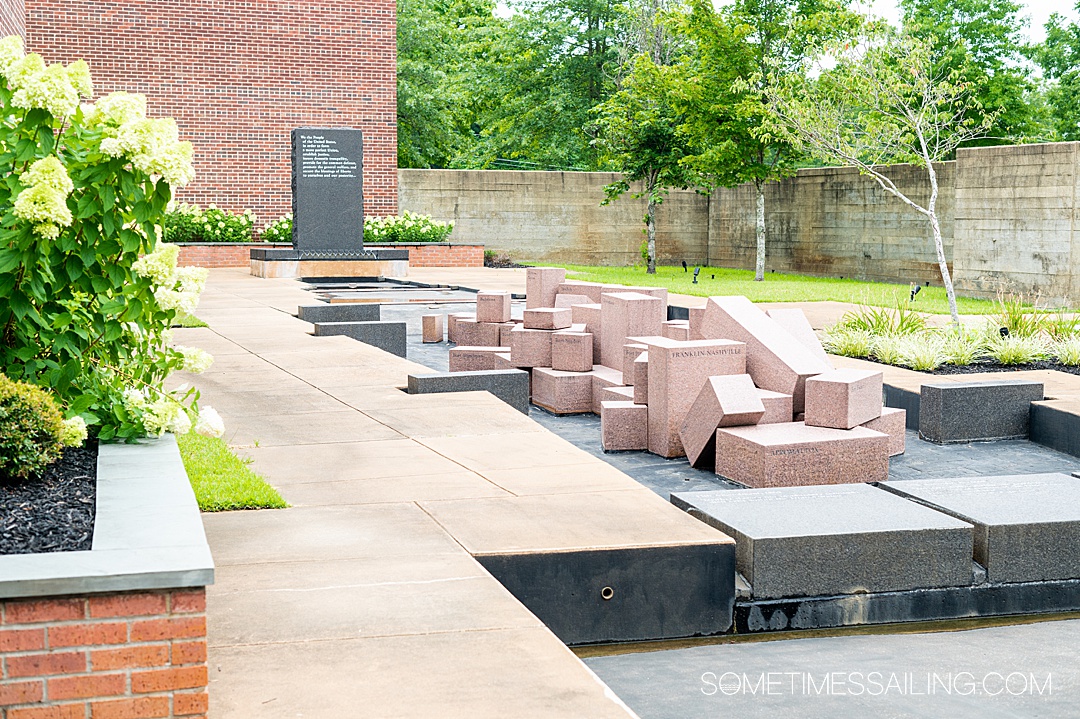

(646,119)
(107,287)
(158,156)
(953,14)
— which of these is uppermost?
(953,14)

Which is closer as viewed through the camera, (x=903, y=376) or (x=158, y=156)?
(x=158, y=156)

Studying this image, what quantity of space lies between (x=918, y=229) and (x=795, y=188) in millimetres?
4682

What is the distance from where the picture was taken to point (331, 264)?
25094 mm

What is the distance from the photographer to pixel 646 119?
92.4ft

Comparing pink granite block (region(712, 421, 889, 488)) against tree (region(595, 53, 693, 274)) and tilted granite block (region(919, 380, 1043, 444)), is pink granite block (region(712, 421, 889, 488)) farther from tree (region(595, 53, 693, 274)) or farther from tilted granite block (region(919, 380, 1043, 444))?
tree (region(595, 53, 693, 274))

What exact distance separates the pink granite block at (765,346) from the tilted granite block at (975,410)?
45.1 inches

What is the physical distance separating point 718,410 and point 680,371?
25.8 inches

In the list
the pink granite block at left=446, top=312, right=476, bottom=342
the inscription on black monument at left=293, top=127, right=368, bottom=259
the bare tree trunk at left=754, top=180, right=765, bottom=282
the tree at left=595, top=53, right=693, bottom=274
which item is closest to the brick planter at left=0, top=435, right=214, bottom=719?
the pink granite block at left=446, top=312, right=476, bottom=342

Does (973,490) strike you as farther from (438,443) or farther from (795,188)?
(795,188)

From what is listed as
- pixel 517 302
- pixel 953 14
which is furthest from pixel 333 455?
pixel 953 14

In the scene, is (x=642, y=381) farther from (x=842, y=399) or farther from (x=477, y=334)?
(x=477, y=334)

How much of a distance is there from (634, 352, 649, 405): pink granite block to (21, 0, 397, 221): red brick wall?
21.4 meters

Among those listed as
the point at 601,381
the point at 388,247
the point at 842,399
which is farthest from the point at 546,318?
the point at 388,247

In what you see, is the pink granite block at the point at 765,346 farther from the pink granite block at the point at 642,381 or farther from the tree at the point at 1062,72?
the tree at the point at 1062,72
